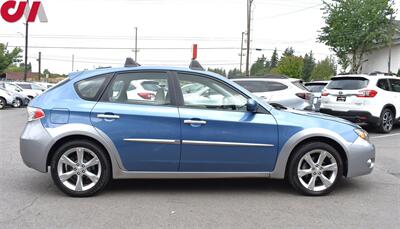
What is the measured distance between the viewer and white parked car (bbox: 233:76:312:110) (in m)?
11.5

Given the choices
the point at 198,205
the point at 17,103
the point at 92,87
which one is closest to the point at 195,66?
the point at 92,87

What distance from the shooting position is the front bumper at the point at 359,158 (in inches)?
231

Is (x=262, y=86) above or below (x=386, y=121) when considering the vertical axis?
above

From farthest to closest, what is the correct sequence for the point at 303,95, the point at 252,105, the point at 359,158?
the point at 303,95, the point at 359,158, the point at 252,105

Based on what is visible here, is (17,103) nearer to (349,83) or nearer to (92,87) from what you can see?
(349,83)

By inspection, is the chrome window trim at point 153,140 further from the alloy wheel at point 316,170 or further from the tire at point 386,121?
the tire at point 386,121

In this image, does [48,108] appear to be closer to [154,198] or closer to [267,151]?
[154,198]

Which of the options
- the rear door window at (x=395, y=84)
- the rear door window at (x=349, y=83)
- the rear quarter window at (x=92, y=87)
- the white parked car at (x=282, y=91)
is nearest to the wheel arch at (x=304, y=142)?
the rear quarter window at (x=92, y=87)

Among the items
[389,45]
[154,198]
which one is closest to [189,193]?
[154,198]

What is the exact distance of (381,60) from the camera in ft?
117

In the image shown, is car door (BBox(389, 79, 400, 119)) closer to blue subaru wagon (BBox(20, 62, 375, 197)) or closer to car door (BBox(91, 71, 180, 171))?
blue subaru wagon (BBox(20, 62, 375, 197))

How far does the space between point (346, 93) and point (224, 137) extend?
25.0 feet

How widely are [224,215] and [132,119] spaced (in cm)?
162

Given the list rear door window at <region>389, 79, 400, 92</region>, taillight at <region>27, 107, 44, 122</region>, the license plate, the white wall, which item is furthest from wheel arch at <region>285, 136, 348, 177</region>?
the white wall
